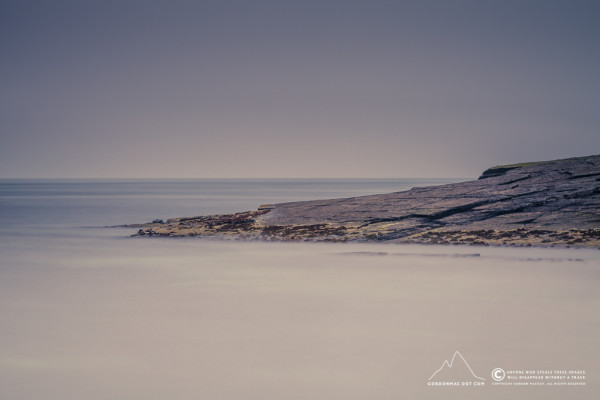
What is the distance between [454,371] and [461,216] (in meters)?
17.0

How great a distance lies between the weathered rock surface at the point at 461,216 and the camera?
21875 millimetres

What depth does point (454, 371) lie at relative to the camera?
7.91 m

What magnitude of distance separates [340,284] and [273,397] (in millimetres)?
7089

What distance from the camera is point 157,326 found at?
10461 mm

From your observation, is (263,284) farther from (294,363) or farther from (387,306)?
(294,363)

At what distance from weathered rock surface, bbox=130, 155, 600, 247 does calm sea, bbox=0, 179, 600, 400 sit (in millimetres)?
3347

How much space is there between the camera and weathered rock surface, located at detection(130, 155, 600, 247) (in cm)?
2188

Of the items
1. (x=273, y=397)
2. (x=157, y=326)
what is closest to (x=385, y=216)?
(x=157, y=326)

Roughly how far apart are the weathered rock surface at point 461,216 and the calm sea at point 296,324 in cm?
335
